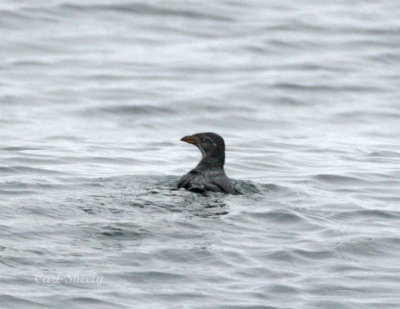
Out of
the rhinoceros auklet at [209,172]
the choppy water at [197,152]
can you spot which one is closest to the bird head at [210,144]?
the rhinoceros auklet at [209,172]

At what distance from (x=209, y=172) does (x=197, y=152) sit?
4620 mm

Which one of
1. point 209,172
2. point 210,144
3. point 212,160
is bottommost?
point 209,172

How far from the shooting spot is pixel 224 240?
1002 centimetres

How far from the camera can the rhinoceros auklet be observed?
1252 cm

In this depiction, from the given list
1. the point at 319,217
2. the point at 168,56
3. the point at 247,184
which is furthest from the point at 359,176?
the point at 168,56

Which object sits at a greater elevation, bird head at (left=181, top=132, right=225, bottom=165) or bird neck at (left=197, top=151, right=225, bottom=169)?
bird head at (left=181, top=132, right=225, bottom=165)

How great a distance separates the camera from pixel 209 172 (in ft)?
42.4

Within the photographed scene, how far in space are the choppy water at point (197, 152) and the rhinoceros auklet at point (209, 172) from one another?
237mm

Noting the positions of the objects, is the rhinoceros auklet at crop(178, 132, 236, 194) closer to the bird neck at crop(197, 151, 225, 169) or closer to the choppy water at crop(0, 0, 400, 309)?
the bird neck at crop(197, 151, 225, 169)

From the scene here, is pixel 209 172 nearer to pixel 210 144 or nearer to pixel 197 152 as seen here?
pixel 210 144

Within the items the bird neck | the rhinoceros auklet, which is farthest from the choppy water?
the bird neck

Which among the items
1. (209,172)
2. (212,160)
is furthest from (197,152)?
(209,172)

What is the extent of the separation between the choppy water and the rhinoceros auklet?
237mm

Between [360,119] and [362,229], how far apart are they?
9.61 m
